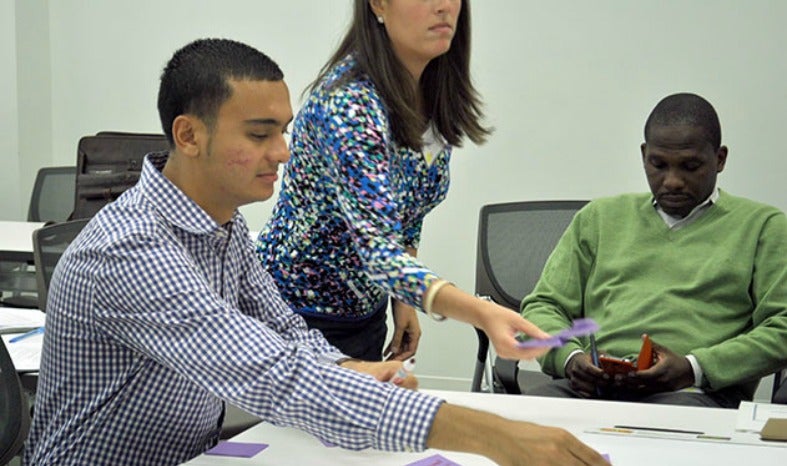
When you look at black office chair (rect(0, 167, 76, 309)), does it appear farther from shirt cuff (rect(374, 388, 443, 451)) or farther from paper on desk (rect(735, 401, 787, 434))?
shirt cuff (rect(374, 388, 443, 451))

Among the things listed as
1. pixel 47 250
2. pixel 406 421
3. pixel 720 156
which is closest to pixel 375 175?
pixel 406 421

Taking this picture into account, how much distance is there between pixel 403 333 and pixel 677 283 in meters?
0.73

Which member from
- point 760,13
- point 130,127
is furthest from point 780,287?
point 130,127

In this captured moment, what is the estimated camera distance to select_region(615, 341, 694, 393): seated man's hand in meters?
2.51

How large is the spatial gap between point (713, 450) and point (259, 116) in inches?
38.2

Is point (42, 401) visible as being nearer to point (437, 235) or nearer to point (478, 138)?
point (478, 138)

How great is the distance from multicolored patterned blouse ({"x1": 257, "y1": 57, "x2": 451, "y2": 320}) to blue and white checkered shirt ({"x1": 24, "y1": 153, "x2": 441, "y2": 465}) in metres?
0.28

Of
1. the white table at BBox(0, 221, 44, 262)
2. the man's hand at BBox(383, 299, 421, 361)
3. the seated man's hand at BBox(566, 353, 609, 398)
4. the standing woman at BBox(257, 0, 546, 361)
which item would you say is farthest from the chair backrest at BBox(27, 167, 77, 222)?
the seated man's hand at BBox(566, 353, 609, 398)

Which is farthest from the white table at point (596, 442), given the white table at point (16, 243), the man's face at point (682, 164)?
the white table at point (16, 243)

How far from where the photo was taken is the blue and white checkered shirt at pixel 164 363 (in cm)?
147

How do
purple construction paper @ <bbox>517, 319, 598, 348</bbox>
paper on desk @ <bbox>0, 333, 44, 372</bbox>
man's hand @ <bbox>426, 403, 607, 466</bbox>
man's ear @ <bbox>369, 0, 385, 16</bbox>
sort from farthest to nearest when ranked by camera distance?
paper on desk @ <bbox>0, 333, 44, 372</bbox>, man's ear @ <bbox>369, 0, 385, 16</bbox>, purple construction paper @ <bbox>517, 319, 598, 348</bbox>, man's hand @ <bbox>426, 403, 607, 466</bbox>

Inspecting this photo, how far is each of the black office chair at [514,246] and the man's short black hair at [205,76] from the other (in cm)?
170

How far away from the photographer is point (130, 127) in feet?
18.3

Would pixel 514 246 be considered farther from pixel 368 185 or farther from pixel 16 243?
pixel 16 243
